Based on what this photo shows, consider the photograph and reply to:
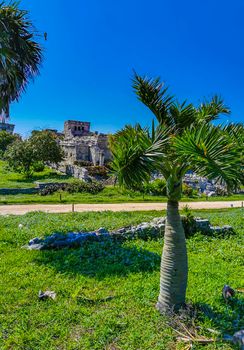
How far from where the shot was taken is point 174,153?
4.70m

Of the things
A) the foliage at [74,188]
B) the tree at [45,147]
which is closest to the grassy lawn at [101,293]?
the foliage at [74,188]

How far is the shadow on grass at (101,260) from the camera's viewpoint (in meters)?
7.84

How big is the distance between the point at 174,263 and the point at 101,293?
2.07 meters

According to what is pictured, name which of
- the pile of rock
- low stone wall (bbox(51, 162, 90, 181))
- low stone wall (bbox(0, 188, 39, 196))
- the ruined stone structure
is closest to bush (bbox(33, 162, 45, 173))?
low stone wall (bbox(51, 162, 90, 181))

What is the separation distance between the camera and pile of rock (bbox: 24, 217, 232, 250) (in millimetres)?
10062

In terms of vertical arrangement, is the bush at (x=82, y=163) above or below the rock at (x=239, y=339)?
above

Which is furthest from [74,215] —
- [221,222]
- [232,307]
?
[232,307]

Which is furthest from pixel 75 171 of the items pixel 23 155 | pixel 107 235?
pixel 107 235

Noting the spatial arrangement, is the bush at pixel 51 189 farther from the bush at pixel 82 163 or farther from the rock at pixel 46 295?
the rock at pixel 46 295

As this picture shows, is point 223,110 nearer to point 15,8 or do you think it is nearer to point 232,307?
point 232,307

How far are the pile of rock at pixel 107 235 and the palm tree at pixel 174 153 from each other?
5.28 m

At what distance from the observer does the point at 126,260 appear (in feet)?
28.4

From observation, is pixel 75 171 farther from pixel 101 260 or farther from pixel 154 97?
pixel 154 97

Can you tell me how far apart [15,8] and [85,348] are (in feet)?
30.9
